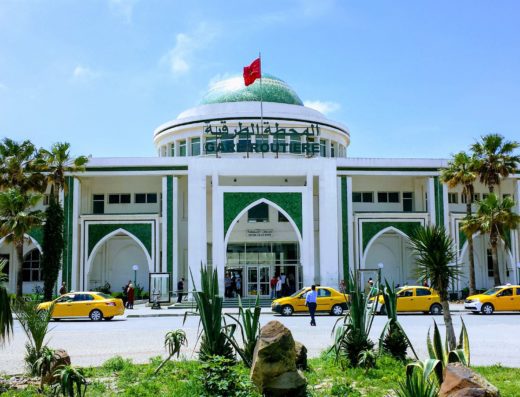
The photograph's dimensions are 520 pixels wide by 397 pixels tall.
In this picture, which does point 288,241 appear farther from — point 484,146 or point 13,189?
point 13,189

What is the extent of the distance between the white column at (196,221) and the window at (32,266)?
10099 mm

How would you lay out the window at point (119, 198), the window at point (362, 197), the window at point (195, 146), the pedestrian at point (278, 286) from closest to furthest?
the pedestrian at point (278, 286) → the window at point (119, 198) → the window at point (362, 197) → the window at point (195, 146)


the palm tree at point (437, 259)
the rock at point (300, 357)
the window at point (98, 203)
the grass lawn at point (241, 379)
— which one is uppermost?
the window at point (98, 203)

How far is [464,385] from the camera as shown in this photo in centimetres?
644

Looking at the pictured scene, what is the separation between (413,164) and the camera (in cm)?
3669

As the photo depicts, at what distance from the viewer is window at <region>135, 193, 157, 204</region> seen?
37.6m

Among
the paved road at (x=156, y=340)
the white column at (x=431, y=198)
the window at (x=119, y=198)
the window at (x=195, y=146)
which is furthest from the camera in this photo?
the window at (x=195, y=146)

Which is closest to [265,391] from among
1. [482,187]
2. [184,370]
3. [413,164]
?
[184,370]

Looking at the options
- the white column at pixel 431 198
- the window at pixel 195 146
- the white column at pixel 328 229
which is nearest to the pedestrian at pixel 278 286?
the white column at pixel 328 229

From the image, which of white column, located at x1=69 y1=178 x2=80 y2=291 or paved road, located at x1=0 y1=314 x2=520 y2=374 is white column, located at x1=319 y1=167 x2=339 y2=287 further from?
white column, located at x1=69 y1=178 x2=80 y2=291

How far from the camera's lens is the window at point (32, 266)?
37.5 metres

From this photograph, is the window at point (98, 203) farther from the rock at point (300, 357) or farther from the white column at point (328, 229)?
the rock at point (300, 357)

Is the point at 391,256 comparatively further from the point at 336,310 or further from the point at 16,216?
the point at 16,216

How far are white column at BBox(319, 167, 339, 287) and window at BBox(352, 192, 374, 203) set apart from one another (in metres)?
4.19
